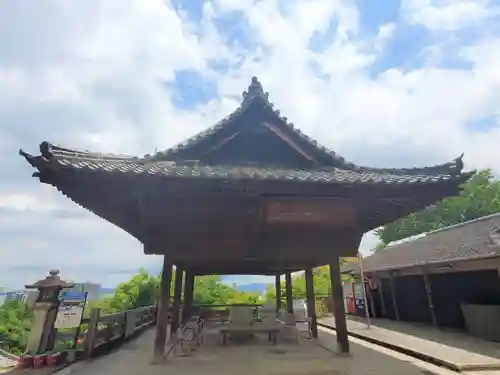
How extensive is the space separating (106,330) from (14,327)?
19.7 meters

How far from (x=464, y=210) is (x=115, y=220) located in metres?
30.0

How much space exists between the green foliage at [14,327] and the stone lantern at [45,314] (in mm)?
14993

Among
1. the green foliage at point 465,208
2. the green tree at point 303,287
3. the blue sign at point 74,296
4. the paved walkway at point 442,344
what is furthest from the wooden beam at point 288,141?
the green foliage at point 465,208

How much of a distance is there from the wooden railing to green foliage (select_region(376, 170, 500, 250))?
22822 millimetres

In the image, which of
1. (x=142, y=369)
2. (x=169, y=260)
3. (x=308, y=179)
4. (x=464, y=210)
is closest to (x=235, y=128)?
(x=308, y=179)

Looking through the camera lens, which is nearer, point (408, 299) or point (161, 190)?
point (161, 190)

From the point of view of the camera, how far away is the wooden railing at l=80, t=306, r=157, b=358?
689cm

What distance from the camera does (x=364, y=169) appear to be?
248 inches

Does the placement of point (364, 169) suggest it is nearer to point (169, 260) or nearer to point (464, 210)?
point (169, 260)

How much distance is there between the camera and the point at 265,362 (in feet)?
20.8

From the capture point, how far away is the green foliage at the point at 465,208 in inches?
1122

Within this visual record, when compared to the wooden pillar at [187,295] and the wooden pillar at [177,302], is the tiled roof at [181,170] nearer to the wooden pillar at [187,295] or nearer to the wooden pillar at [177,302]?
the wooden pillar at [177,302]

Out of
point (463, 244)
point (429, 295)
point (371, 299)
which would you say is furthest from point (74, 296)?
point (371, 299)

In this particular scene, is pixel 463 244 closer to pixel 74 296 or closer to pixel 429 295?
pixel 429 295
